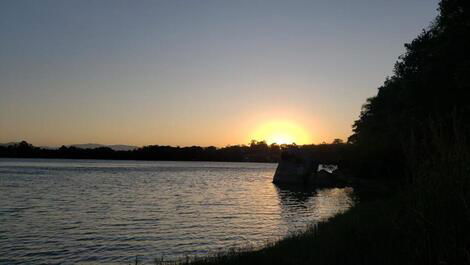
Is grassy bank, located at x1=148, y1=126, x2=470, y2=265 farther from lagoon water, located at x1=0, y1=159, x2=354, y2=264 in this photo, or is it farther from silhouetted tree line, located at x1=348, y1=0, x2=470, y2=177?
lagoon water, located at x1=0, y1=159, x2=354, y2=264

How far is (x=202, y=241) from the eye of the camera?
86.6 feet

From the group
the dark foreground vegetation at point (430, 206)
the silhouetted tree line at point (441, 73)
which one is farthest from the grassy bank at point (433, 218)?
the silhouetted tree line at point (441, 73)

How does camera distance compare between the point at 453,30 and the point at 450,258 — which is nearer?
the point at 450,258

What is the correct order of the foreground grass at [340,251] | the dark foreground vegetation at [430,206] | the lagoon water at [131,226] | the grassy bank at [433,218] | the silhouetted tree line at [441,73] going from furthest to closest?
the silhouetted tree line at [441,73], the lagoon water at [131,226], the foreground grass at [340,251], the dark foreground vegetation at [430,206], the grassy bank at [433,218]

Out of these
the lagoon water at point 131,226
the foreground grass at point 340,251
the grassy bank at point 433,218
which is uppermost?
the grassy bank at point 433,218

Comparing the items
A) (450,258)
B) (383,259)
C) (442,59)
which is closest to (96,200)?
(442,59)

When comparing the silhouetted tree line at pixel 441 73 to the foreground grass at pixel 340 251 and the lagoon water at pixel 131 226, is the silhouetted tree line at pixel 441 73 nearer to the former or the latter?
the foreground grass at pixel 340 251

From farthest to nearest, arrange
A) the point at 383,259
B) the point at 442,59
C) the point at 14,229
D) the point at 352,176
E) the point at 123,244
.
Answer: the point at 352,176, the point at 442,59, the point at 14,229, the point at 123,244, the point at 383,259

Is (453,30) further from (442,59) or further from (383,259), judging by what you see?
(383,259)

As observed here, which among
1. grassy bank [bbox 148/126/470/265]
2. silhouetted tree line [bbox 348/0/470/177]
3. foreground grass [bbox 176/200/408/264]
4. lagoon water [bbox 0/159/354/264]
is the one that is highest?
silhouetted tree line [bbox 348/0/470/177]

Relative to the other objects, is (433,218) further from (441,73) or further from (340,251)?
(441,73)

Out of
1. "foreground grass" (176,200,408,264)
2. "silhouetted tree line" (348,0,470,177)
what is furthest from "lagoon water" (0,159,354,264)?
"silhouetted tree line" (348,0,470,177)

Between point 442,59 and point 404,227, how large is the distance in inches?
900

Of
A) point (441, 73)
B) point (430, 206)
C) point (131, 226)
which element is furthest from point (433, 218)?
point (441, 73)
